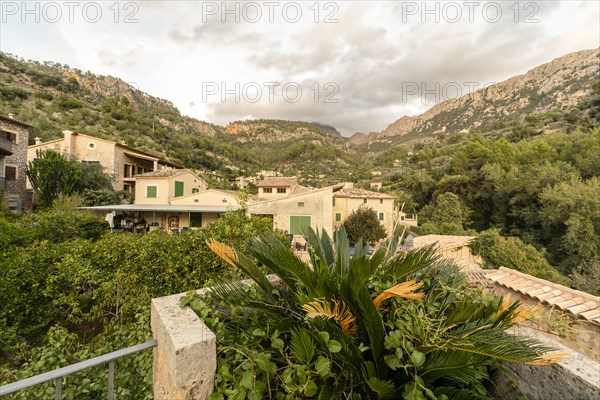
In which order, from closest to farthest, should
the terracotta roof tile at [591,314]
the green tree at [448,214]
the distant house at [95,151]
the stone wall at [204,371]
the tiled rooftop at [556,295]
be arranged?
the stone wall at [204,371] < the terracotta roof tile at [591,314] < the tiled rooftop at [556,295] < the distant house at [95,151] < the green tree at [448,214]

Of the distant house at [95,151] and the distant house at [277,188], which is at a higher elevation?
the distant house at [95,151]

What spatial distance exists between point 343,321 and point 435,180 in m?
39.2

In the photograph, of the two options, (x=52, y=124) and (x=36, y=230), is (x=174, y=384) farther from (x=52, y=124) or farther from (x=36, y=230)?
(x=52, y=124)

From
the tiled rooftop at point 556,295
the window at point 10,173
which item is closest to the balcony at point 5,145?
the window at point 10,173

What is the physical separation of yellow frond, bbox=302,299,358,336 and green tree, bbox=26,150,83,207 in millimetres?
23777

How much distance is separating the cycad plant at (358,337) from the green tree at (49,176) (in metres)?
23.4

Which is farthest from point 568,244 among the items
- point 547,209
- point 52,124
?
point 52,124

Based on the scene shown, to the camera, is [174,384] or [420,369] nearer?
[174,384]

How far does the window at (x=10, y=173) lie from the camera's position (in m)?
17.2

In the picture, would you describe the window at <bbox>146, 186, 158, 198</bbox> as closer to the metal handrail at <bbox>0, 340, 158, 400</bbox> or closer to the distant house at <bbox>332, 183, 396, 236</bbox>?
the distant house at <bbox>332, 183, 396, 236</bbox>

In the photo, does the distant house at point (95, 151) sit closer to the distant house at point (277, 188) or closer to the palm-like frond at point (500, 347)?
the distant house at point (277, 188)

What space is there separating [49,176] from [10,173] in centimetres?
191

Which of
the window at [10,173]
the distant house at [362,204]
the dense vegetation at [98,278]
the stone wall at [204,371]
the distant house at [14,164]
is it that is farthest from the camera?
the distant house at [362,204]

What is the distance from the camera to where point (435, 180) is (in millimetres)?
36000
